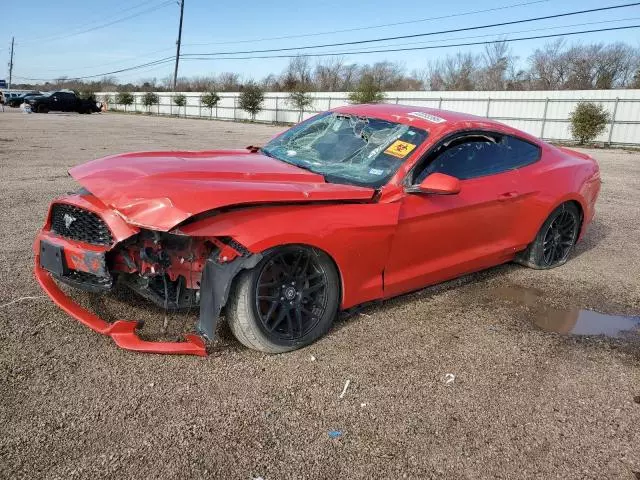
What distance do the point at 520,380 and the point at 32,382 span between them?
8.87 ft

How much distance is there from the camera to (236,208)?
9.32 ft

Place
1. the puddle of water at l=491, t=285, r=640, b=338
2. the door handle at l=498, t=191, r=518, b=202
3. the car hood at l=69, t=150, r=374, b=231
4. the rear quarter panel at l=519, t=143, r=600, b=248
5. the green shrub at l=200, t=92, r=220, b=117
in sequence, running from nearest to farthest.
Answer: the car hood at l=69, t=150, r=374, b=231 → the puddle of water at l=491, t=285, r=640, b=338 → the door handle at l=498, t=191, r=518, b=202 → the rear quarter panel at l=519, t=143, r=600, b=248 → the green shrub at l=200, t=92, r=220, b=117

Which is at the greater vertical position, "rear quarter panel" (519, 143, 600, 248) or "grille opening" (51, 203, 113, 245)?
"rear quarter panel" (519, 143, 600, 248)

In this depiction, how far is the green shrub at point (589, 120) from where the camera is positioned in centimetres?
2248

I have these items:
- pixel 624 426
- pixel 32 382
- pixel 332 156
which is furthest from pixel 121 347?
pixel 624 426

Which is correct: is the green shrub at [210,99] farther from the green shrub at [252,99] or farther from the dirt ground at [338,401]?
the dirt ground at [338,401]

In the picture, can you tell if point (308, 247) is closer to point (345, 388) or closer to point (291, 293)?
point (291, 293)

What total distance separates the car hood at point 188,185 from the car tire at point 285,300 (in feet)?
1.20

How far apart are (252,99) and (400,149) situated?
126 feet

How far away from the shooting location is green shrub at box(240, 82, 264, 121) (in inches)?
1581

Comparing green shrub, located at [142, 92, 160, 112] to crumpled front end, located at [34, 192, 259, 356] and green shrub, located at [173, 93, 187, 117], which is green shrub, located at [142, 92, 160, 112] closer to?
green shrub, located at [173, 93, 187, 117]

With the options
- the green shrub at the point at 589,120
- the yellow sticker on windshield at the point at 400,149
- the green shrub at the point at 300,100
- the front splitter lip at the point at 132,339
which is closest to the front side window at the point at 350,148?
the yellow sticker on windshield at the point at 400,149

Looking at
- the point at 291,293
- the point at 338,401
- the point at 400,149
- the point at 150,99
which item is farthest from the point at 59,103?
the point at 338,401

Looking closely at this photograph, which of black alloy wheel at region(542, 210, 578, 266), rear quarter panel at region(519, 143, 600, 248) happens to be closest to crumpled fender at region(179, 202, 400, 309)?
rear quarter panel at region(519, 143, 600, 248)
